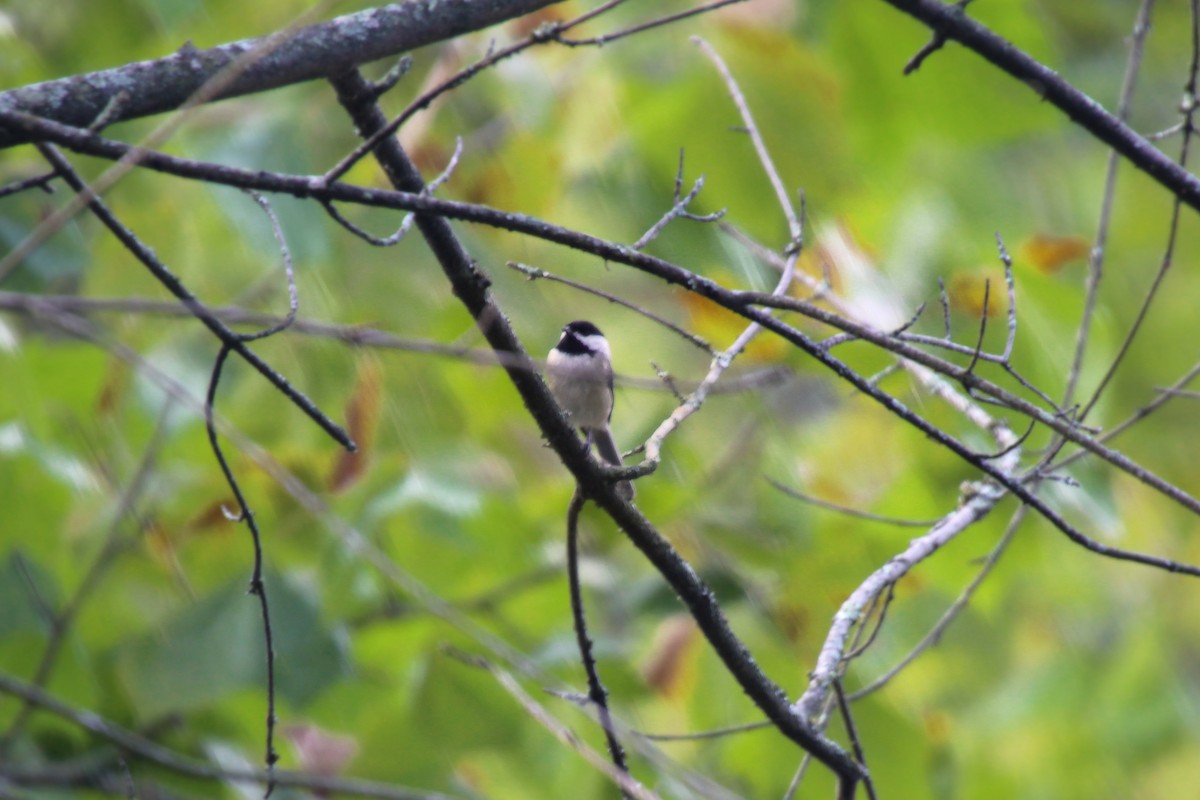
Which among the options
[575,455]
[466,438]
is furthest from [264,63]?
[466,438]

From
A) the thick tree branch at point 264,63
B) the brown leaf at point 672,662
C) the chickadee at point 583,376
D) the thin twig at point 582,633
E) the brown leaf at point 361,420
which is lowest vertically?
the thin twig at point 582,633

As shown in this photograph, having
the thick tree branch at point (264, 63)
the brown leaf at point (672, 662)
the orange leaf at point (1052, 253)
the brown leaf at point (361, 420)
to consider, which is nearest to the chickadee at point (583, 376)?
the brown leaf at point (361, 420)

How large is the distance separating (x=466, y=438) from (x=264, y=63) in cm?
156

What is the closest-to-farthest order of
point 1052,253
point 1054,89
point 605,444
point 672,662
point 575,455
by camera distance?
point 575,455, point 1054,89, point 1052,253, point 605,444, point 672,662

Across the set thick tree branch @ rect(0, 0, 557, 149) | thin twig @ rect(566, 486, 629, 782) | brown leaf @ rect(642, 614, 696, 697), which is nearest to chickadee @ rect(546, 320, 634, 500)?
brown leaf @ rect(642, 614, 696, 697)

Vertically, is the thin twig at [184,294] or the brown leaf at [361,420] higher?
the brown leaf at [361,420]

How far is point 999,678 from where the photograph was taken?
4.70 metres

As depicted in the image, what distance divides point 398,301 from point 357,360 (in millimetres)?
207

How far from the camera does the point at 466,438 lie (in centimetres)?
333

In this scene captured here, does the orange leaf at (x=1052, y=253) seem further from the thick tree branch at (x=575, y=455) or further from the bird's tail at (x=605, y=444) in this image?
the thick tree branch at (x=575, y=455)

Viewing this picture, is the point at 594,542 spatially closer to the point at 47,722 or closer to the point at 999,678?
the point at 47,722

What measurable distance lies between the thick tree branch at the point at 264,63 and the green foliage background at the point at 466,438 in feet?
2.62

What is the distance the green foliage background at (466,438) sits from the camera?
297cm

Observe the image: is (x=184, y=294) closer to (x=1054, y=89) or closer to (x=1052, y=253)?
(x=1054, y=89)
